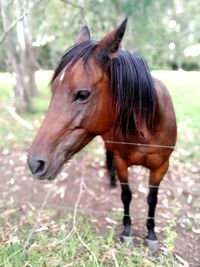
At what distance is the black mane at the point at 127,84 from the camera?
2338mm

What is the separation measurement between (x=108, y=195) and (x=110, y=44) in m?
2.44

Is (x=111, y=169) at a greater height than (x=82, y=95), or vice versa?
(x=82, y=95)

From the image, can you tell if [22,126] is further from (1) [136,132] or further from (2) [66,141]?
(2) [66,141]

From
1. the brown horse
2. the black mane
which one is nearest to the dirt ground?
the brown horse

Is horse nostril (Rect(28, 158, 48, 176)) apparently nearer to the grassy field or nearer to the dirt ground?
the grassy field

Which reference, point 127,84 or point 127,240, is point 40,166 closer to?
point 127,84

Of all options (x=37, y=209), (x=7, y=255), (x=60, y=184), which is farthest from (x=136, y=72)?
(x=60, y=184)

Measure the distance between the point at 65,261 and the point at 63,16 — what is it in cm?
745

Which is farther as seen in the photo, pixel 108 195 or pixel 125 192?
pixel 108 195

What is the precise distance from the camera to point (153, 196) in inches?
131

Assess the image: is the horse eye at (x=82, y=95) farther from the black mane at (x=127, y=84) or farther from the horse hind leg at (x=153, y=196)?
the horse hind leg at (x=153, y=196)

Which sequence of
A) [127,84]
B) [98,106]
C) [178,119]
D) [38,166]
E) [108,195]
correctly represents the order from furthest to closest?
1. [178,119]
2. [108,195]
3. [127,84]
4. [98,106]
5. [38,166]

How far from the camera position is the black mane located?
2.34m

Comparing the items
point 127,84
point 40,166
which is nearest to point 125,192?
point 127,84
